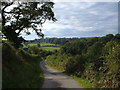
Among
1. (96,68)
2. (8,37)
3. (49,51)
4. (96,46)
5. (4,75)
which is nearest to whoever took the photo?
(4,75)

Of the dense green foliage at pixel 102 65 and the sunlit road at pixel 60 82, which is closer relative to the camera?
the dense green foliage at pixel 102 65

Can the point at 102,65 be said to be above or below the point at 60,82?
above

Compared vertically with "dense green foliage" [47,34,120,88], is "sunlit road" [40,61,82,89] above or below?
below

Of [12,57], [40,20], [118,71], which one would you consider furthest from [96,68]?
[40,20]

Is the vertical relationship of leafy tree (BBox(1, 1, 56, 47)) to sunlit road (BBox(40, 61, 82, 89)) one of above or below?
above

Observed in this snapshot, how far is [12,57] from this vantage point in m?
14.2

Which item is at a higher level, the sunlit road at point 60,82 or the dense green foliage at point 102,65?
the dense green foliage at point 102,65

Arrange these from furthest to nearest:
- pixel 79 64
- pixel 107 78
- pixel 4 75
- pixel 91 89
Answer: pixel 79 64 < pixel 91 89 < pixel 107 78 < pixel 4 75

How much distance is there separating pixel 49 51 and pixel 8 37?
102m

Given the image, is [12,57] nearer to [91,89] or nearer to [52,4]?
[91,89]

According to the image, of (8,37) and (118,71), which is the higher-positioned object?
(8,37)

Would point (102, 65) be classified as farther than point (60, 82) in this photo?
No

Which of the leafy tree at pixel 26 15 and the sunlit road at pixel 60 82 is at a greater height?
the leafy tree at pixel 26 15

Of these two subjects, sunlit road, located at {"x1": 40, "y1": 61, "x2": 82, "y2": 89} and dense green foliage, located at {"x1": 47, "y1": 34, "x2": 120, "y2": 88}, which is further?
sunlit road, located at {"x1": 40, "y1": 61, "x2": 82, "y2": 89}
